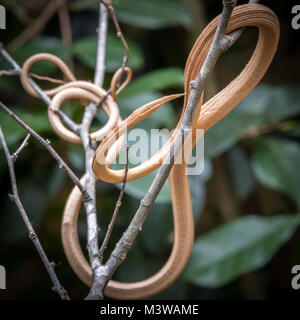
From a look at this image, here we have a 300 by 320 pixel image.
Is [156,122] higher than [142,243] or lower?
higher

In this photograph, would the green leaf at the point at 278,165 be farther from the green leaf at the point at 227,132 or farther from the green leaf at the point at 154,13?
the green leaf at the point at 154,13

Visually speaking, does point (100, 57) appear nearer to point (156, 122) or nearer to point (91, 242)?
point (156, 122)


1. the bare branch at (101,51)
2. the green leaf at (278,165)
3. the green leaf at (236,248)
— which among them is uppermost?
the bare branch at (101,51)

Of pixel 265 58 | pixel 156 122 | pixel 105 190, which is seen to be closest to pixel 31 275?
pixel 105 190

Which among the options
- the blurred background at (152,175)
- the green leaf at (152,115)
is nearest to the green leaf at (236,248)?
the blurred background at (152,175)

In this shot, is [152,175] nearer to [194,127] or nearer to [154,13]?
[194,127]

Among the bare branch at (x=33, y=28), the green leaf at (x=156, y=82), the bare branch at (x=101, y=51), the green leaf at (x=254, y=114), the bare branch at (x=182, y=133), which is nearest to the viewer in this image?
the bare branch at (x=182, y=133)

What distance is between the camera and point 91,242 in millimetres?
429

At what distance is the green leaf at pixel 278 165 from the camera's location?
3.22 feet

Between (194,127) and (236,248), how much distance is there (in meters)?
0.63

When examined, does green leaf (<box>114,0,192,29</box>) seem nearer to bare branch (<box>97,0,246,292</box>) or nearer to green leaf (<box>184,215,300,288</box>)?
green leaf (<box>184,215,300,288</box>)

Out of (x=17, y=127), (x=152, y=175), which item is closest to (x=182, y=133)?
(x=152, y=175)
